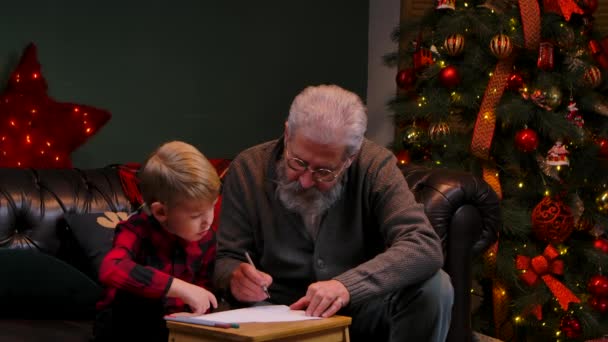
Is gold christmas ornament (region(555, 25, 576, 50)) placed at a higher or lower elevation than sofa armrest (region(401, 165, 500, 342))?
higher

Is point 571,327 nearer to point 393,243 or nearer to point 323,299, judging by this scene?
point 393,243

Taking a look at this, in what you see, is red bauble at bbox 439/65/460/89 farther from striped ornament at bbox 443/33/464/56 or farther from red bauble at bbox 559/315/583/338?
red bauble at bbox 559/315/583/338

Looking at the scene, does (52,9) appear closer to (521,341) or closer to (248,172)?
(248,172)

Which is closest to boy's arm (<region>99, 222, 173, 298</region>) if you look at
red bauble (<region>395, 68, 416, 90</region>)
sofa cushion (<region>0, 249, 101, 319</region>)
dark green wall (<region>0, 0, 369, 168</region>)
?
sofa cushion (<region>0, 249, 101, 319</region>)

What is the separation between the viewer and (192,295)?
2043mm

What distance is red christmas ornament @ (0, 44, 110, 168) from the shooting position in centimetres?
331

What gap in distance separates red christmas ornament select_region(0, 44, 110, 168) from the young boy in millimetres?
1280

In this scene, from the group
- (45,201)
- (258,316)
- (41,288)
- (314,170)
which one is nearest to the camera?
(258,316)

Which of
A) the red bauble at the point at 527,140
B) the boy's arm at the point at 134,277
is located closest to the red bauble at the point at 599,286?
the red bauble at the point at 527,140

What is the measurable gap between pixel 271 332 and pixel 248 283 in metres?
0.44

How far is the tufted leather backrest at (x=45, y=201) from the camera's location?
2.88 metres

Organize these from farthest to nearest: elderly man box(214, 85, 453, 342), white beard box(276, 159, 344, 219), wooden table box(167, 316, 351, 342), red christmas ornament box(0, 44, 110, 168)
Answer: red christmas ornament box(0, 44, 110, 168), white beard box(276, 159, 344, 219), elderly man box(214, 85, 453, 342), wooden table box(167, 316, 351, 342)

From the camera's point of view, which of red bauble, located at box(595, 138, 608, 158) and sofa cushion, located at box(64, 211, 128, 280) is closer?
sofa cushion, located at box(64, 211, 128, 280)

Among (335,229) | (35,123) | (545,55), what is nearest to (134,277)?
(335,229)
